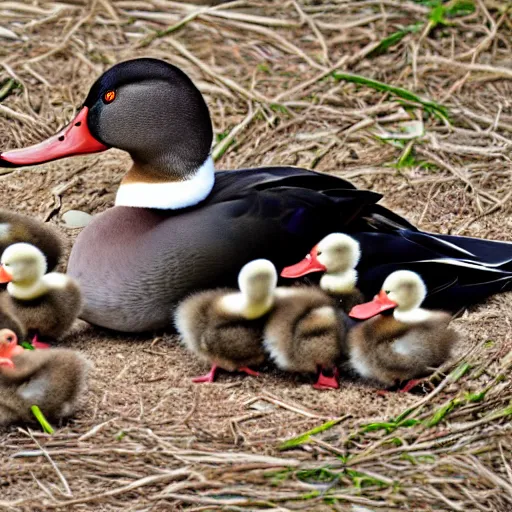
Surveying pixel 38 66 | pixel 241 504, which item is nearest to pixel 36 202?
pixel 38 66

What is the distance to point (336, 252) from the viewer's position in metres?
4.23

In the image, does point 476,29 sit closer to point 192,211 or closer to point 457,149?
point 457,149

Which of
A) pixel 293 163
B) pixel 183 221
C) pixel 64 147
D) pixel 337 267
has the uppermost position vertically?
pixel 64 147

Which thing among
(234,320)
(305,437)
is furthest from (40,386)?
(305,437)

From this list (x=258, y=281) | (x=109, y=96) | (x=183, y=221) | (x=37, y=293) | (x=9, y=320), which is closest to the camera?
(x=258, y=281)

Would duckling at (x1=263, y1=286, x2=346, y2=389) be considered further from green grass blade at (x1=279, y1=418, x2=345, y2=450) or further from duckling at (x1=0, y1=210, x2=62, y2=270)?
duckling at (x1=0, y1=210, x2=62, y2=270)

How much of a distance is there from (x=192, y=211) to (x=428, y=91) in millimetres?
2140

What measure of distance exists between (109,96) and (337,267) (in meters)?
1.04

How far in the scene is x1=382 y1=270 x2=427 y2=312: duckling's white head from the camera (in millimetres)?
4000

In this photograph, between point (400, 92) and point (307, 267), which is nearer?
point (307, 267)

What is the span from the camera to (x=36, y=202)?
210 inches

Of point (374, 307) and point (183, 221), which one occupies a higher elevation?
point (183, 221)

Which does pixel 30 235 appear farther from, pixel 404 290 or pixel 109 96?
pixel 404 290

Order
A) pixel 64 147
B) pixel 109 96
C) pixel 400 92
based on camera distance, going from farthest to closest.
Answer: pixel 400 92 → pixel 64 147 → pixel 109 96
